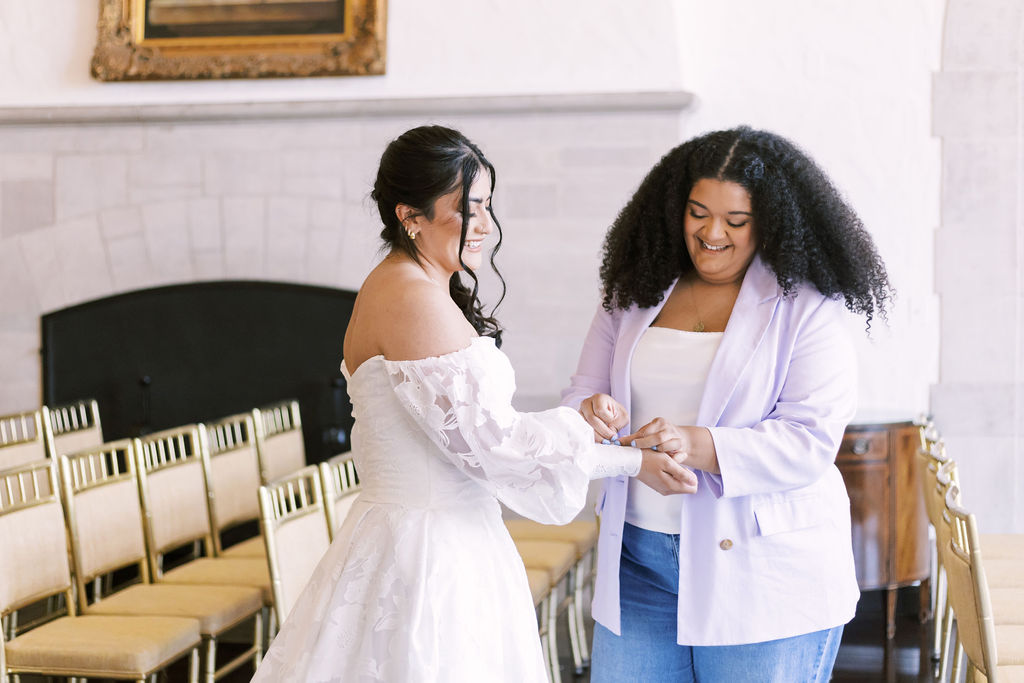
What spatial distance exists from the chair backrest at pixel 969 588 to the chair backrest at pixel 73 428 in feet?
11.6

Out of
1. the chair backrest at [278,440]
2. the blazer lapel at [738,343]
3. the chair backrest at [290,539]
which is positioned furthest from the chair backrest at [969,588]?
the chair backrest at [278,440]

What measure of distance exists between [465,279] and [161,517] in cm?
183

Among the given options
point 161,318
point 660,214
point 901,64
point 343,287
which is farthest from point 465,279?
point 660,214

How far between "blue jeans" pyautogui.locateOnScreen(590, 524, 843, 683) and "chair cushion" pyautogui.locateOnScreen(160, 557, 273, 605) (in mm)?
1834

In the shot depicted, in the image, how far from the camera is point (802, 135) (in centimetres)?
506

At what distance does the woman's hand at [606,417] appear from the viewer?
2.16 m

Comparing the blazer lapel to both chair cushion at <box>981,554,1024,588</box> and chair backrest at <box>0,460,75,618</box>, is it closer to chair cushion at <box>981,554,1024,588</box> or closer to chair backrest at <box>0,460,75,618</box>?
chair cushion at <box>981,554,1024,588</box>

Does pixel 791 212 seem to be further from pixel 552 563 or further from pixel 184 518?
pixel 184 518

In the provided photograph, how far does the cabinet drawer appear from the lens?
4.47m

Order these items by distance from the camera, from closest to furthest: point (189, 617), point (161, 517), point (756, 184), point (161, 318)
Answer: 1. point (756, 184)
2. point (189, 617)
3. point (161, 517)
4. point (161, 318)

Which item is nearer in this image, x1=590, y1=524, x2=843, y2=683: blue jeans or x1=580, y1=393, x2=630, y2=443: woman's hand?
x1=590, y1=524, x2=843, y2=683: blue jeans

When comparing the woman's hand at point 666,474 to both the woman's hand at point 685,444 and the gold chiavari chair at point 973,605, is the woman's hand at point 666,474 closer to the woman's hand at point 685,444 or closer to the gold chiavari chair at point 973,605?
the woman's hand at point 685,444

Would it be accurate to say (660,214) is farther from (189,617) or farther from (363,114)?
(363,114)

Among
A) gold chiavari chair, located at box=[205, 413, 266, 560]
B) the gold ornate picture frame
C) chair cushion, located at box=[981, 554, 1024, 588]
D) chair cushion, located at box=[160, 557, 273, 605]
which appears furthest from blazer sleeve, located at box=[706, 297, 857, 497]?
the gold ornate picture frame
